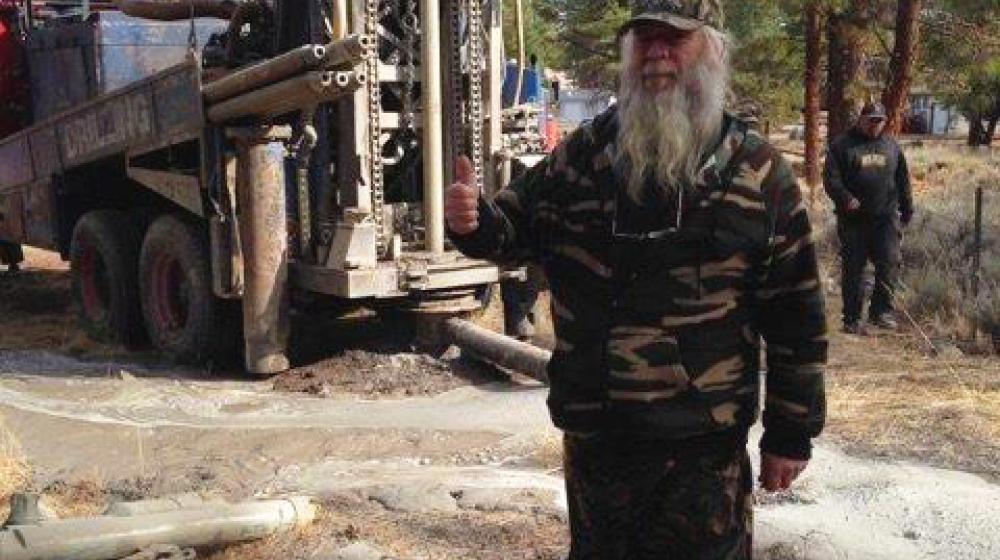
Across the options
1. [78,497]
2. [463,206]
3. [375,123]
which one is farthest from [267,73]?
[463,206]

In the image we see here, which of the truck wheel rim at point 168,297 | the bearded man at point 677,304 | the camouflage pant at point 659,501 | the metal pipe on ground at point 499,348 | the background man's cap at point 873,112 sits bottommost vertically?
the metal pipe on ground at point 499,348

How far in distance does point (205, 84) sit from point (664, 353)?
18.1 ft

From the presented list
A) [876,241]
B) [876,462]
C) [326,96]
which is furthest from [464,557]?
[876,241]

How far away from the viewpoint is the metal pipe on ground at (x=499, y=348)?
7027 millimetres

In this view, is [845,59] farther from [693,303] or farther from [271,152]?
[693,303]

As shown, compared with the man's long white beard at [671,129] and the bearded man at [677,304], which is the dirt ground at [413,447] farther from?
the man's long white beard at [671,129]

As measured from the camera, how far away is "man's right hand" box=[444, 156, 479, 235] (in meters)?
3.01

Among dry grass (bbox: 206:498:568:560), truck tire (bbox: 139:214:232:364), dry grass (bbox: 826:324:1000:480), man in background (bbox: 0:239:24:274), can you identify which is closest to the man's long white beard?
dry grass (bbox: 206:498:568:560)

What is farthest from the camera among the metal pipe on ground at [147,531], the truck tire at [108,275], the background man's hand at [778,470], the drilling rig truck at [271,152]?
the truck tire at [108,275]

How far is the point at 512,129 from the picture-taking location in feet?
28.0

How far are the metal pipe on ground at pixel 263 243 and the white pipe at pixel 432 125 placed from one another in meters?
0.87

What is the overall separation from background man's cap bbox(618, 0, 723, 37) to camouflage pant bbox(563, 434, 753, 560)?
1005 mm

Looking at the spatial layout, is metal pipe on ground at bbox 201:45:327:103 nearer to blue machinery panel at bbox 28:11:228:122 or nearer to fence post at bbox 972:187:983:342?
blue machinery panel at bbox 28:11:228:122

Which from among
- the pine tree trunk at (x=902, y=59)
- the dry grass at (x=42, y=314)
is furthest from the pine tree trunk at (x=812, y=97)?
the dry grass at (x=42, y=314)
